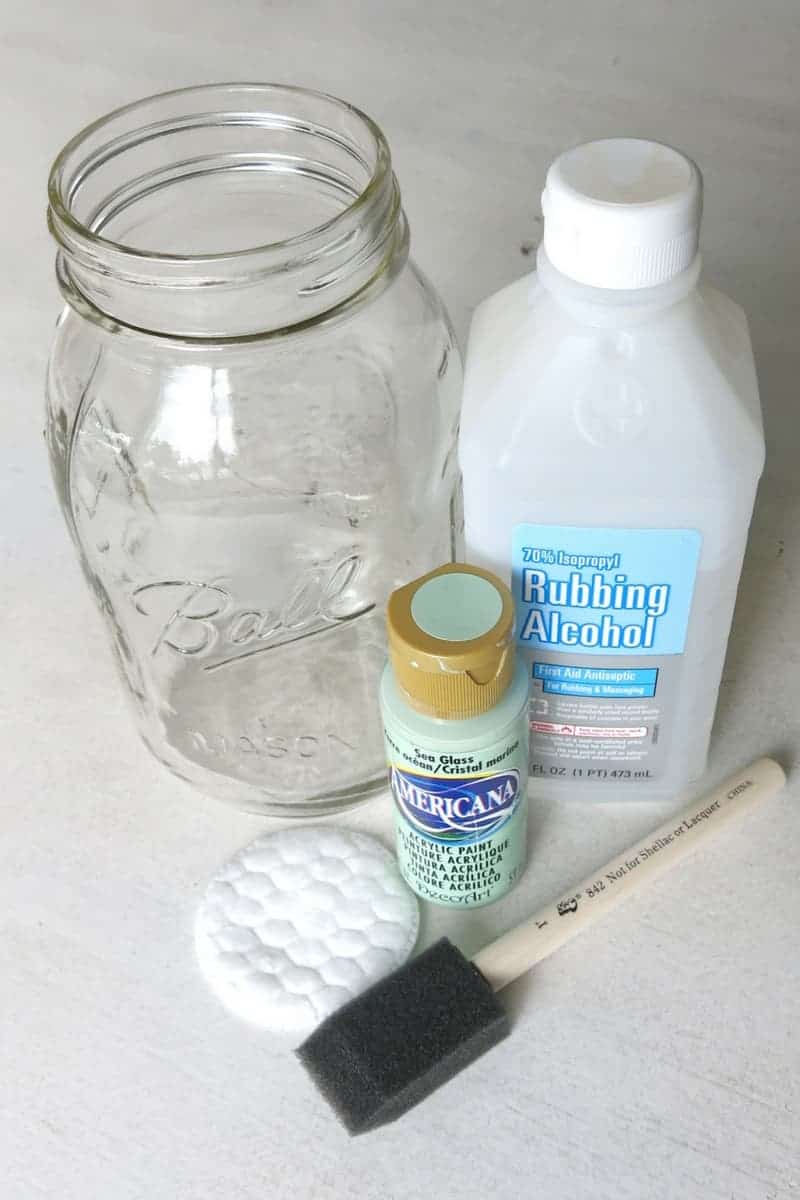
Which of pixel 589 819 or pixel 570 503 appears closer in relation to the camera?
pixel 570 503

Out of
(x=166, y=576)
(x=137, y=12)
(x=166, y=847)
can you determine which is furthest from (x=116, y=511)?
(x=137, y=12)

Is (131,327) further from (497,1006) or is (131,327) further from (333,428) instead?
(497,1006)

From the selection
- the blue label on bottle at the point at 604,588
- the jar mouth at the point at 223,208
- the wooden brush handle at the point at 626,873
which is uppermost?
the jar mouth at the point at 223,208

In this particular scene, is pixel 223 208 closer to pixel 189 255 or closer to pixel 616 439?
pixel 189 255

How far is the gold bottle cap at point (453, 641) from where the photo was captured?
0.50 metres

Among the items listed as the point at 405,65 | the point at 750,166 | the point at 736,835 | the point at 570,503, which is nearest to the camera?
the point at 570,503

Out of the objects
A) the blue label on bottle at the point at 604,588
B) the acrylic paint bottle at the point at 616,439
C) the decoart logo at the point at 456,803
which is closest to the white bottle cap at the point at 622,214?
the acrylic paint bottle at the point at 616,439

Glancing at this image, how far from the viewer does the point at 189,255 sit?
49 centimetres

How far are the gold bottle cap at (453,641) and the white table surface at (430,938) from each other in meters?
0.14

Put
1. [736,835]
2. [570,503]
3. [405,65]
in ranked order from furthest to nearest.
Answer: [405,65]
[736,835]
[570,503]

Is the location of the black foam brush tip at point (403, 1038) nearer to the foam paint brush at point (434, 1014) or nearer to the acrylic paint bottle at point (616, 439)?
the foam paint brush at point (434, 1014)

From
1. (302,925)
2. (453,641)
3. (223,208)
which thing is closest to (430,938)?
(302,925)

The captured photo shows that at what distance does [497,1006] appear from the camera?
537 mm

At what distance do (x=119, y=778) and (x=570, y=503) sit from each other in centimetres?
30
